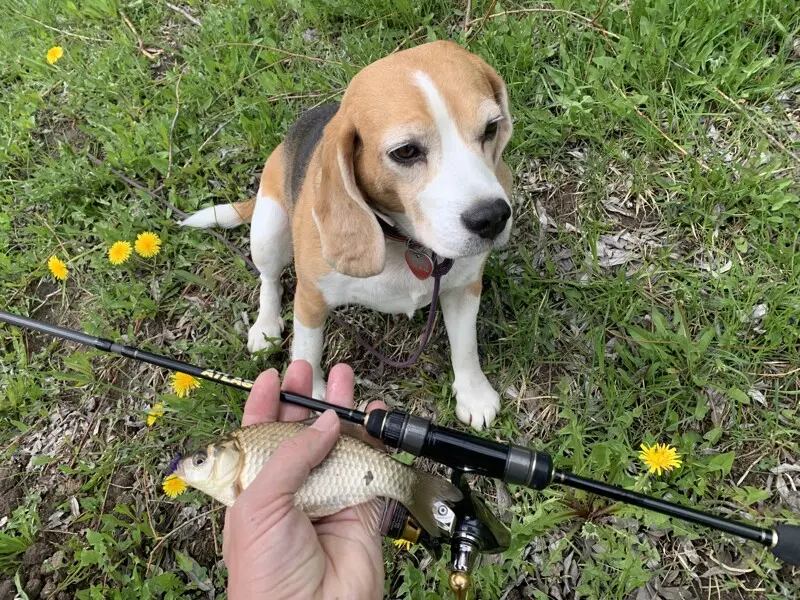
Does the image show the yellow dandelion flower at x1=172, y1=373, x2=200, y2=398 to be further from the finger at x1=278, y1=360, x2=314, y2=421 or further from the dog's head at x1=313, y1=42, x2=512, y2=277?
the dog's head at x1=313, y1=42, x2=512, y2=277

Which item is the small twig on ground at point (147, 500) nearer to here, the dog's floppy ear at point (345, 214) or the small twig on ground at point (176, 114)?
the dog's floppy ear at point (345, 214)

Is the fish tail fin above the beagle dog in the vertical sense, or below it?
below

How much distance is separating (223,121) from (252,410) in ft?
8.61

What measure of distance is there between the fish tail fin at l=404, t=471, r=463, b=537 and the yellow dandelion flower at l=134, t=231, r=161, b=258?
249 cm

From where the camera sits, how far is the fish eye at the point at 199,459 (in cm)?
172

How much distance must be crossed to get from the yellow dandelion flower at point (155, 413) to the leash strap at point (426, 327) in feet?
3.49

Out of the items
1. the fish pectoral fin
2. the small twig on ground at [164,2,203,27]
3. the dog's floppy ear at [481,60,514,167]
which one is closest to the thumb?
the fish pectoral fin

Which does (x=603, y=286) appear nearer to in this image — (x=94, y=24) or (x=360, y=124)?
(x=360, y=124)

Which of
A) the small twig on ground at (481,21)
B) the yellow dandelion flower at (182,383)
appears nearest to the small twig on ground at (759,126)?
the small twig on ground at (481,21)

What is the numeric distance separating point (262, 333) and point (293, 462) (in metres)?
A: 1.74

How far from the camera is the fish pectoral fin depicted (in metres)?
1.94

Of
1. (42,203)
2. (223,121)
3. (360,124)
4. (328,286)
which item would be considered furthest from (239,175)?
(360,124)

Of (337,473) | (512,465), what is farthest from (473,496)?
(337,473)

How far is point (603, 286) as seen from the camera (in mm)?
3062
